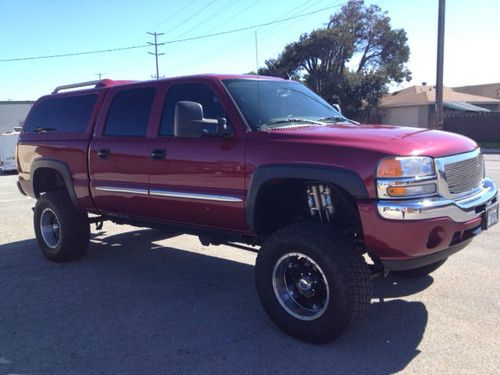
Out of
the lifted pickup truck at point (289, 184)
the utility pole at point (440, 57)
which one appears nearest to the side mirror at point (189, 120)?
the lifted pickup truck at point (289, 184)

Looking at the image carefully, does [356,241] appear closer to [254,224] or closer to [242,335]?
[254,224]

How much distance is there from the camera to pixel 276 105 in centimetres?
471

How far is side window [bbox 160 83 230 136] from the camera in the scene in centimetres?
466

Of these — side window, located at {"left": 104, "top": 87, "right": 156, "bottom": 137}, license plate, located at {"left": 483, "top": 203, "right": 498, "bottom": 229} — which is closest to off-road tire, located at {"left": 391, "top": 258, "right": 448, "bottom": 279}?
license plate, located at {"left": 483, "top": 203, "right": 498, "bottom": 229}

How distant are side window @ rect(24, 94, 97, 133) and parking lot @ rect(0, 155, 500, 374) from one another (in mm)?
1686

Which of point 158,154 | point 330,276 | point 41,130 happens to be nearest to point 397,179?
point 330,276

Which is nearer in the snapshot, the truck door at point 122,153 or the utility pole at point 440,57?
the truck door at point 122,153

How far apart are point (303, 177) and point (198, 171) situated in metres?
1.12

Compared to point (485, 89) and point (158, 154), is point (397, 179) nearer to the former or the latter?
point (158, 154)

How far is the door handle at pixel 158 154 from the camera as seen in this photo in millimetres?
4863

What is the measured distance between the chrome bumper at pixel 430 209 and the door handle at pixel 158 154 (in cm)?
219

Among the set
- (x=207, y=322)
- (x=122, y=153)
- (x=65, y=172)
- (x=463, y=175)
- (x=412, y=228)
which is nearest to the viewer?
(x=412, y=228)

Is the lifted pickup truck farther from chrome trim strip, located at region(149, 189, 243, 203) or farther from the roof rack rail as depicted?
the roof rack rail

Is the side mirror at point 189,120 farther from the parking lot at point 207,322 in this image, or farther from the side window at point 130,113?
the parking lot at point 207,322
